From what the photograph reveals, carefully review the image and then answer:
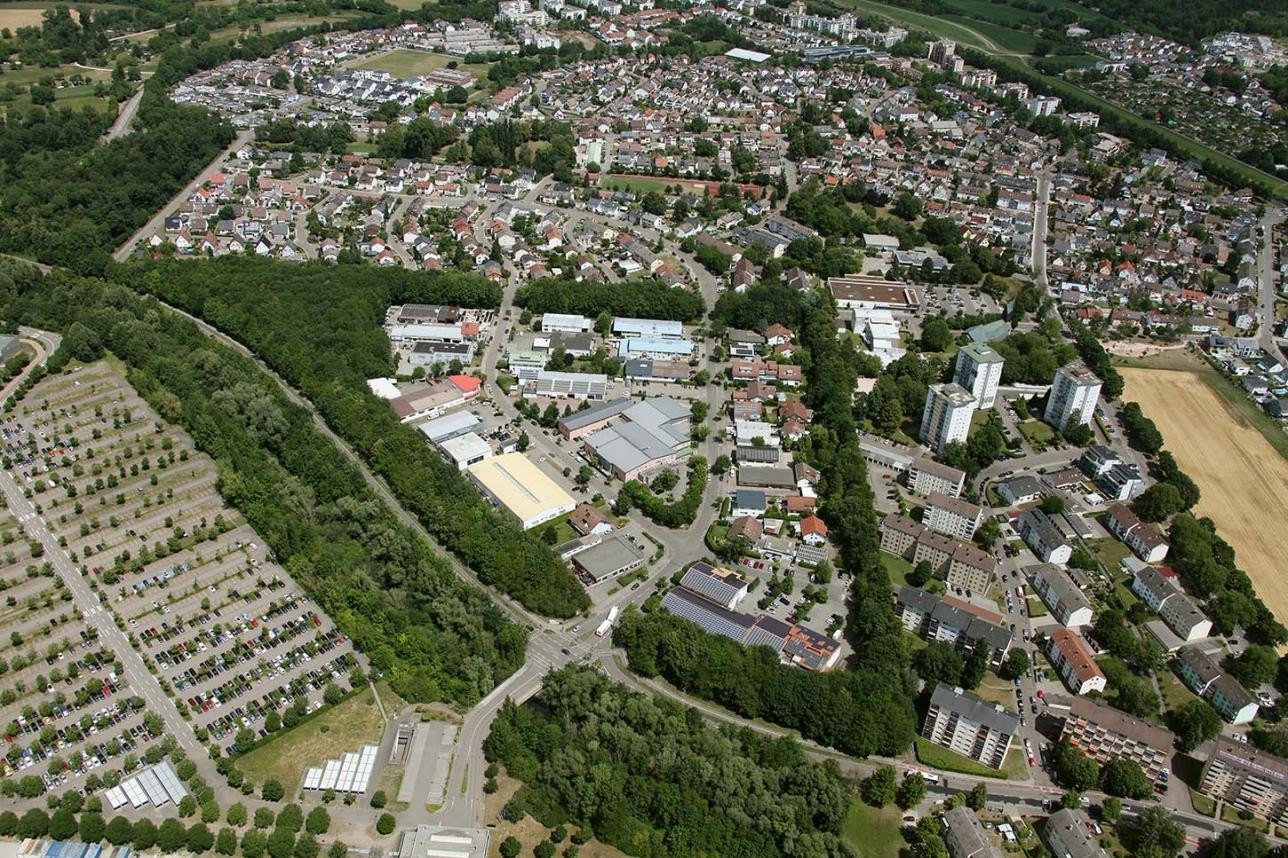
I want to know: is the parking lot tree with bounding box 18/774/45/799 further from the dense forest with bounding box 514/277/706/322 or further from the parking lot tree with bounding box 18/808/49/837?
the dense forest with bounding box 514/277/706/322

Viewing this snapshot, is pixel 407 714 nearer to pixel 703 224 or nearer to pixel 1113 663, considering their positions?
pixel 1113 663

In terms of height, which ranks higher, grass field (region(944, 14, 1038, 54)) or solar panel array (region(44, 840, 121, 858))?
grass field (region(944, 14, 1038, 54))

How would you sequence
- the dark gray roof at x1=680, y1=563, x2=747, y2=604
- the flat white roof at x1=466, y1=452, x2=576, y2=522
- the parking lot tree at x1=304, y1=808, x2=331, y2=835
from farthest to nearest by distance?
the flat white roof at x1=466, y1=452, x2=576, y2=522, the dark gray roof at x1=680, y1=563, x2=747, y2=604, the parking lot tree at x1=304, y1=808, x2=331, y2=835

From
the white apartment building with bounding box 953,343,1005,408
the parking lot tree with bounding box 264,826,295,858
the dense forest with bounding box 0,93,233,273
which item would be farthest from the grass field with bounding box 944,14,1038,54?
the parking lot tree with bounding box 264,826,295,858

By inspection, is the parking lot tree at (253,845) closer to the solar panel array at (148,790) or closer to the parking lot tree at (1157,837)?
the solar panel array at (148,790)

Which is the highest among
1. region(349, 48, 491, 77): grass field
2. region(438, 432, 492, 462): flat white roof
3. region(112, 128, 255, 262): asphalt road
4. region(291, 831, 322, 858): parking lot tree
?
region(349, 48, 491, 77): grass field

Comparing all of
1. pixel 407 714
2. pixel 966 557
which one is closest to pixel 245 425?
pixel 407 714

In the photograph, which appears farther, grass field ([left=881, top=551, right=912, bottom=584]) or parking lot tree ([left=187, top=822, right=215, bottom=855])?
grass field ([left=881, top=551, right=912, bottom=584])

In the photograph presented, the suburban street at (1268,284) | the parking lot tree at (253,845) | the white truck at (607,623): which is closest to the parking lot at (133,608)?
the parking lot tree at (253,845)
